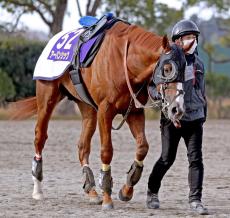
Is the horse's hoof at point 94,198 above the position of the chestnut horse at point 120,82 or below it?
below

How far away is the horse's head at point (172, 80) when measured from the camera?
8.11 meters

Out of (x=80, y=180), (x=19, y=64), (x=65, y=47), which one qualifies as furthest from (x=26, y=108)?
(x=19, y=64)

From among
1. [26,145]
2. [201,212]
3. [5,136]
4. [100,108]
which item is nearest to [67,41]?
[100,108]

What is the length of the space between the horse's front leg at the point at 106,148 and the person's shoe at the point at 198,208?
905 millimetres

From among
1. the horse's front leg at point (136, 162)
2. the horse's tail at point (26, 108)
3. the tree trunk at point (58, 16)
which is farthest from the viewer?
the tree trunk at point (58, 16)

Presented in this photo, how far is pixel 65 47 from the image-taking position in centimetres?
1019

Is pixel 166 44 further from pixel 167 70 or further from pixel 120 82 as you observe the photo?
pixel 120 82

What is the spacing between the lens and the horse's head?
8109 mm

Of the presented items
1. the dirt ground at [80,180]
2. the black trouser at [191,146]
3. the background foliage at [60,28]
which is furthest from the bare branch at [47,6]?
the black trouser at [191,146]

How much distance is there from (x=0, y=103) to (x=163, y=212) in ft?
65.7

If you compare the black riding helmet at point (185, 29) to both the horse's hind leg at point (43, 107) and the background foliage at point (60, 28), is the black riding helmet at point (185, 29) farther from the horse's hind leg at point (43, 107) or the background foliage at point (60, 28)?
the background foliage at point (60, 28)

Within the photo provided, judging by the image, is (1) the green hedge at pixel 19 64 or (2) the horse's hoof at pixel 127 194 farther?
(1) the green hedge at pixel 19 64

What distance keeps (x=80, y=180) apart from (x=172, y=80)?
3.66 m

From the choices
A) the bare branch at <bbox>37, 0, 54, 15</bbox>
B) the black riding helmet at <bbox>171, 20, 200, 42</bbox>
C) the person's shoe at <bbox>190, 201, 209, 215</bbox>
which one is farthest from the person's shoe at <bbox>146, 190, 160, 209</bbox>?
the bare branch at <bbox>37, 0, 54, 15</bbox>
